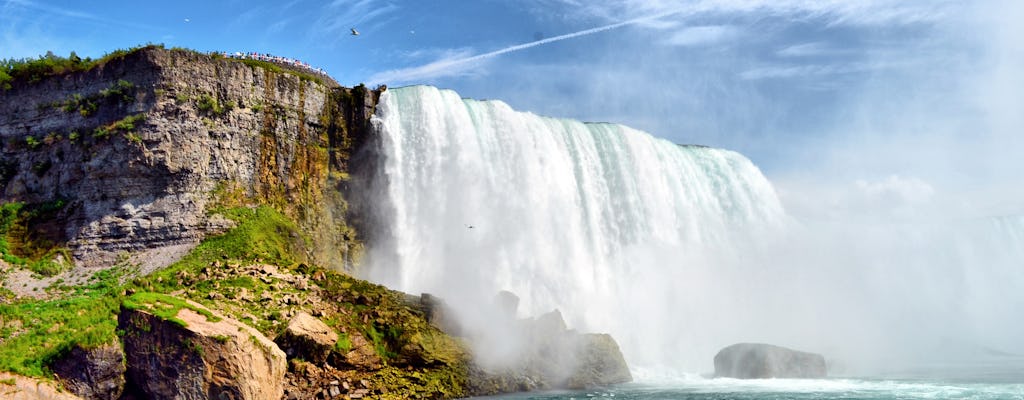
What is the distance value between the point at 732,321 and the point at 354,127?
2675 cm

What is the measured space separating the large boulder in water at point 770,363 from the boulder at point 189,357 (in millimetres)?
21642

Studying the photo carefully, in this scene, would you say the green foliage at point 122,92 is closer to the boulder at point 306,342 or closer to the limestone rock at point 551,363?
the boulder at point 306,342

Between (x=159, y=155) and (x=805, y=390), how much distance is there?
92.9 feet

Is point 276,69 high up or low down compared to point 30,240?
up

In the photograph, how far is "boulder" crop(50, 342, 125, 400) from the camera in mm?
18750

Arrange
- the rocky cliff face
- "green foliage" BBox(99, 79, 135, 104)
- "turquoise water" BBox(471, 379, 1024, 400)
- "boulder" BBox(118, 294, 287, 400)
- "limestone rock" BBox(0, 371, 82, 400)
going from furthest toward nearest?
"green foliage" BBox(99, 79, 135, 104), the rocky cliff face, "turquoise water" BBox(471, 379, 1024, 400), "boulder" BBox(118, 294, 287, 400), "limestone rock" BBox(0, 371, 82, 400)

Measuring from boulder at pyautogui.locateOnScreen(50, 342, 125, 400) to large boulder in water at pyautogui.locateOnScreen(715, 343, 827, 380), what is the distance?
25.2 meters

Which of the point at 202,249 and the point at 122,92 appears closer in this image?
the point at 202,249

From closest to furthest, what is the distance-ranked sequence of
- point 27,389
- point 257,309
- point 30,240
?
point 27,389 → point 257,309 → point 30,240

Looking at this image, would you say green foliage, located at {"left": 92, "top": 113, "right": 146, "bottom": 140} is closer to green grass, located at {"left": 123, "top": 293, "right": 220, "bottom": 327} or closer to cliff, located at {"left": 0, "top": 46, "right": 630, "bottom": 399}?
cliff, located at {"left": 0, "top": 46, "right": 630, "bottom": 399}

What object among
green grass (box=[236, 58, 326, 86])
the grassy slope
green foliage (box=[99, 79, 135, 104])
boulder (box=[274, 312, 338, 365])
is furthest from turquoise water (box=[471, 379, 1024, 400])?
green foliage (box=[99, 79, 135, 104])

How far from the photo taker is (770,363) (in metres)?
31.8

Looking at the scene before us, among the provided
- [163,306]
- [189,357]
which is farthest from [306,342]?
[163,306]

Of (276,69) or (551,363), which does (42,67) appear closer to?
(276,69)
